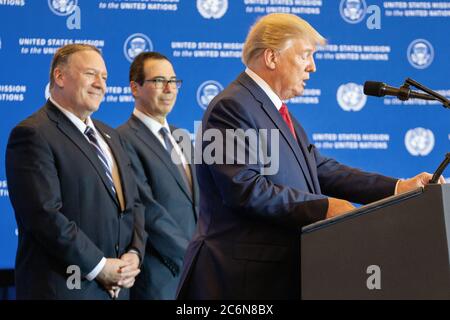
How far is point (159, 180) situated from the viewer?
4543mm

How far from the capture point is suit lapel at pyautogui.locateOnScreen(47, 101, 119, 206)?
12.3 feet

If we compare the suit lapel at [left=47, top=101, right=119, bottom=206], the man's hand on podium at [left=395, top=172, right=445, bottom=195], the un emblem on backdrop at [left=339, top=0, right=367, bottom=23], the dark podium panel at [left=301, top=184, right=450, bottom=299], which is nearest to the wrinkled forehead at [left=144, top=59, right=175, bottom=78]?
the suit lapel at [left=47, top=101, right=119, bottom=206]

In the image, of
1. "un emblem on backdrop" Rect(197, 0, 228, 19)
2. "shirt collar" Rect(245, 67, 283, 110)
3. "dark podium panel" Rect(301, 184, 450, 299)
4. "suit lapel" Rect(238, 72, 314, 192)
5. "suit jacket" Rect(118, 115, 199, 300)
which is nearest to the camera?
"dark podium panel" Rect(301, 184, 450, 299)

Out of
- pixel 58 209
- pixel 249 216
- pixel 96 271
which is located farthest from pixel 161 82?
pixel 249 216

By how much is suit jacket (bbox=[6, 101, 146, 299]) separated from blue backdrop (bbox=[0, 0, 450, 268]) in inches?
59.3

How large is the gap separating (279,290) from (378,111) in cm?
292

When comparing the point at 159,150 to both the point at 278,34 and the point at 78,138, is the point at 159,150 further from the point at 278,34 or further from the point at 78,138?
the point at 278,34

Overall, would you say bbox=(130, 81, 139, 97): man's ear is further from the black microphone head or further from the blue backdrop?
the black microphone head

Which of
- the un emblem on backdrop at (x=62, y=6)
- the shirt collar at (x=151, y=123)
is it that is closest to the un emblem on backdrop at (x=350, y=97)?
the shirt collar at (x=151, y=123)

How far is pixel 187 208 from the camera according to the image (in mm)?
4605

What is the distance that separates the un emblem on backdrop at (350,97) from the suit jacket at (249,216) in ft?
8.16

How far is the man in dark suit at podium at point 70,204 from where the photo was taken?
3510mm

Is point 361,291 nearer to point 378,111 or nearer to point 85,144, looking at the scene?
point 85,144

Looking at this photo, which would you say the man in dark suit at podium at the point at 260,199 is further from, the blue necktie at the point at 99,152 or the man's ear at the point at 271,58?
the blue necktie at the point at 99,152
